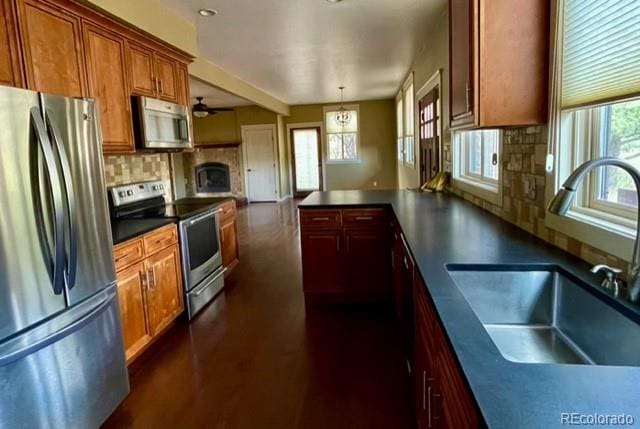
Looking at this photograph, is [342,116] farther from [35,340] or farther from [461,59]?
[35,340]

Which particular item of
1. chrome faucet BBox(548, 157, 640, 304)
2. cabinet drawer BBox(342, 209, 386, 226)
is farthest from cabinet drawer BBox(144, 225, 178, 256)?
chrome faucet BBox(548, 157, 640, 304)

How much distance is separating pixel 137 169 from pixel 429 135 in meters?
3.28

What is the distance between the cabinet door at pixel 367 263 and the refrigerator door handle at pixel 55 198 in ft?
7.03

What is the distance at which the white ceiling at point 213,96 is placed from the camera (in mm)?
6988

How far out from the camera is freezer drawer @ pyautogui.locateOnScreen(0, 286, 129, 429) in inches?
62.2

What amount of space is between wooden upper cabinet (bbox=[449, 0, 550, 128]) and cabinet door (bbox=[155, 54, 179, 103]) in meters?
2.58

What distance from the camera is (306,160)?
11.1 m

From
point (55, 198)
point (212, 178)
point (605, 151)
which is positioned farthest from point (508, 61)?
point (212, 178)

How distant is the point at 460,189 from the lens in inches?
143

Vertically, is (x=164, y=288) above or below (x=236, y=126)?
below

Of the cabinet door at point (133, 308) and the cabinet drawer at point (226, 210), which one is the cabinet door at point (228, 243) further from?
the cabinet door at point (133, 308)

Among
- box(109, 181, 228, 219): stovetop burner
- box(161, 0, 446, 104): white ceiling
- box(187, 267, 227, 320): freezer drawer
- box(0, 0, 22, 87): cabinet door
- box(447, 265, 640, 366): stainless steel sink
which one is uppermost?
box(161, 0, 446, 104): white ceiling

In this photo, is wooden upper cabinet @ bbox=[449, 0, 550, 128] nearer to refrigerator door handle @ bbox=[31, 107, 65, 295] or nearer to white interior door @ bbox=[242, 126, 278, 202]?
refrigerator door handle @ bbox=[31, 107, 65, 295]

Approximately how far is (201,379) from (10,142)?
1620 mm
